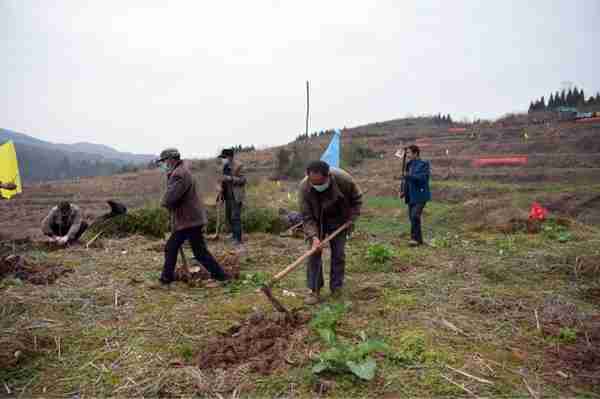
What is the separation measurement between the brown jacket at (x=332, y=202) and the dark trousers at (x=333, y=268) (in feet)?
0.66

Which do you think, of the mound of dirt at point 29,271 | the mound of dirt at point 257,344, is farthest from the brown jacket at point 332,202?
the mound of dirt at point 29,271

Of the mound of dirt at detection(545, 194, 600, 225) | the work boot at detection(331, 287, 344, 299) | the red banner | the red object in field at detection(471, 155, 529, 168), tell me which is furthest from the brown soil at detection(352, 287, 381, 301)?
the red banner

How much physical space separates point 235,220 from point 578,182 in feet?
57.6

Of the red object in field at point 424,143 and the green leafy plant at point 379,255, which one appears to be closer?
the green leafy plant at point 379,255

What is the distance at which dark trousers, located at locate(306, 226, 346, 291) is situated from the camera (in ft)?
14.5

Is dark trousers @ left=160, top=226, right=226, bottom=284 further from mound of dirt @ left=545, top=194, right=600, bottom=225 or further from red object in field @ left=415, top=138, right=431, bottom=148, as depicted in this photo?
red object in field @ left=415, top=138, right=431, bottom=148

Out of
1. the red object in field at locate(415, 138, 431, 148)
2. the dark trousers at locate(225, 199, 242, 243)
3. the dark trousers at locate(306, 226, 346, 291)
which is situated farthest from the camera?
the red object in field at locate(415, 138, 431, 148)

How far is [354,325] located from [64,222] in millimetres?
6006

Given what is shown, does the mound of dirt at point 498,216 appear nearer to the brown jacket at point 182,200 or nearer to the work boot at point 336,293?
the work boot at point 336,293

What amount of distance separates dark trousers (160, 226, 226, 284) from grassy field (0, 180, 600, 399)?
0.25 metres

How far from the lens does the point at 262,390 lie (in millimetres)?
2779

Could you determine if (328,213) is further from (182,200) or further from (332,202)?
(182,200)

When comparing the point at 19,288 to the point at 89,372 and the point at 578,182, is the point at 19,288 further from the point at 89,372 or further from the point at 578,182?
the point at 578,182

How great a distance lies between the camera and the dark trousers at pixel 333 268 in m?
4.41
